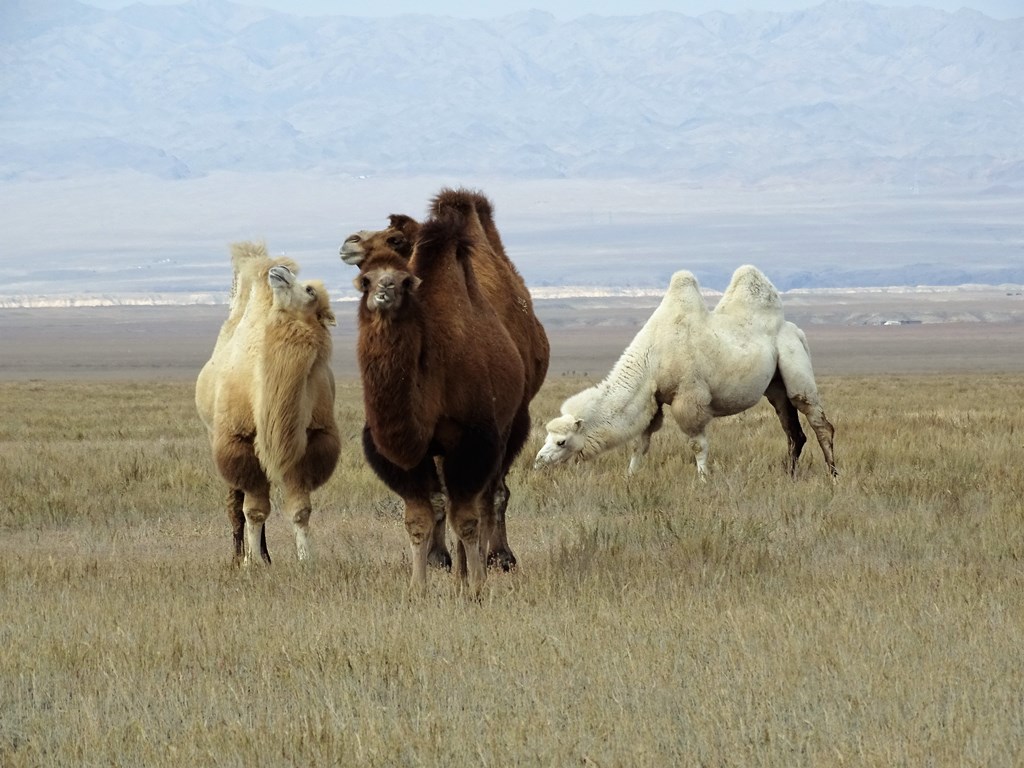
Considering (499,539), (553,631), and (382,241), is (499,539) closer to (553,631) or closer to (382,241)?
(382,241)

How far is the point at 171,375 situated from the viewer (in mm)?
55719

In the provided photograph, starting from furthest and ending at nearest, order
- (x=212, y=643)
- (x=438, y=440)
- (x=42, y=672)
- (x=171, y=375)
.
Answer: (x=171, y=375) → (x=438, y=440) → (x=212, y=643) → (x=42, y=672)

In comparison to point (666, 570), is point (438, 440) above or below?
above

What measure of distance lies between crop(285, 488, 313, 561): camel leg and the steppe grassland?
151 millimetres

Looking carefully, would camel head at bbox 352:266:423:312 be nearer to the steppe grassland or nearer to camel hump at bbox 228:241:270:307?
the steppe grassland

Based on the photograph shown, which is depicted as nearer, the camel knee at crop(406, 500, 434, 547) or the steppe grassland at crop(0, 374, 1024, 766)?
the steppe grassland at crop(0, 374, 1024, 766)

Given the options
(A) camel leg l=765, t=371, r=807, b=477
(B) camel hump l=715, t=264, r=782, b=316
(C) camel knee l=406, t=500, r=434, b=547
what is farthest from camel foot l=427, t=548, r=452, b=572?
(B) camel hump l=715, t=264, r=782, b=316

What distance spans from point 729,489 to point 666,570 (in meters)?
3.84

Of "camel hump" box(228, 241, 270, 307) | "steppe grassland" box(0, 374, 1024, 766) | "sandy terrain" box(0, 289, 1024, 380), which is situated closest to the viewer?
"steppe grassland" box(0, 374, 1024, 766)

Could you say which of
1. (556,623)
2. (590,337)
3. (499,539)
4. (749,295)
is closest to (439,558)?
(499,539)

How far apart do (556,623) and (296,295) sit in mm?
3167

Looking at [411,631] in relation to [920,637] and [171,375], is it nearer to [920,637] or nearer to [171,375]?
[920,637]

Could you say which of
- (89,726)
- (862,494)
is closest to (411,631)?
(89,726)

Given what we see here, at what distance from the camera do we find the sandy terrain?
60906 millimetres
